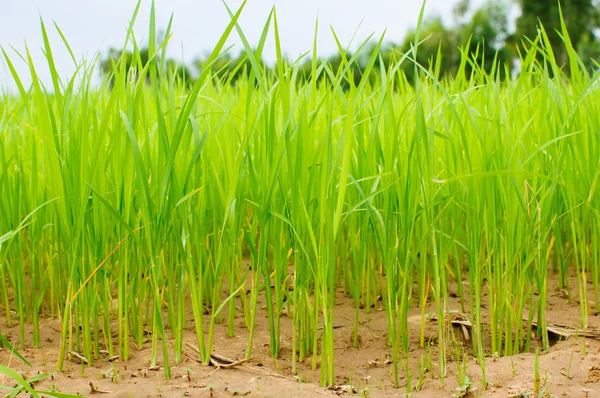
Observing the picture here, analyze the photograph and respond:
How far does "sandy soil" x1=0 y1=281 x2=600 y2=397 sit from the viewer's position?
1395mm

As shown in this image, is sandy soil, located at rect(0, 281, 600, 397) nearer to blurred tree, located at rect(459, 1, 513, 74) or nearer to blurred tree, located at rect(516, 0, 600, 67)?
blurred tree, located at rect(516, 0, 600, 67)

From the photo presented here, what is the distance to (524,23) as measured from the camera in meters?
25.4

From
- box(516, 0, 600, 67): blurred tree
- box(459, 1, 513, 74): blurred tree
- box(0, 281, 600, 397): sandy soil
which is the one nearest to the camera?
box(0, 281, 600, 397): sandy soil

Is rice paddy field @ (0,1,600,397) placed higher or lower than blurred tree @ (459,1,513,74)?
lower

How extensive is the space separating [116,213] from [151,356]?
0.45m

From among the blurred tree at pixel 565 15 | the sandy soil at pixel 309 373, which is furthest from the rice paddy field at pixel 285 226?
the blurred tree at pixel 565 15

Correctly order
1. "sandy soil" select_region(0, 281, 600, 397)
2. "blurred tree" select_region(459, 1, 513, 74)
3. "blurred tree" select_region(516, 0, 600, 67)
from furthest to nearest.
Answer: "blurred tree" select_region(459, 1, 513, 74)
"blurred tree" select_region(516, 0, 600, 67)
"sandy soil" select_region(0, 281, 600, 397)

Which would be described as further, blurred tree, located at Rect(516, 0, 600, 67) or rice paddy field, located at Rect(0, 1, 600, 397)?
blurred tree, located at Rect(516, 0, 600, 67)

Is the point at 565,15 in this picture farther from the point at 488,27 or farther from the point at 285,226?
the point at 285,226

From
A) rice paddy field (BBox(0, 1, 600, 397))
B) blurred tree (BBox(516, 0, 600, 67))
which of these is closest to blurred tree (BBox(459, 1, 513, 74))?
blurred tree (BBox(516, 0, 600, 67))

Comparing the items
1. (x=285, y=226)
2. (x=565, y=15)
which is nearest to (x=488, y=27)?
(x=565, y=15)

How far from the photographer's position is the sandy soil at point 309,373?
1.39m

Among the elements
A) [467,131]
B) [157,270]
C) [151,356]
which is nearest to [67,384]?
[151,356]

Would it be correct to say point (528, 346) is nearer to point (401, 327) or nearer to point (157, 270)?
point (401, 327)
